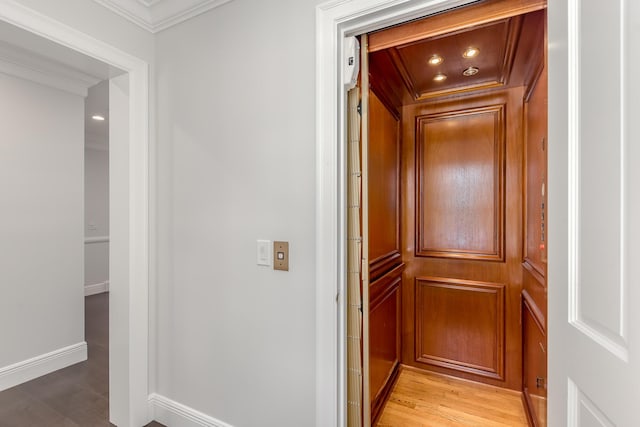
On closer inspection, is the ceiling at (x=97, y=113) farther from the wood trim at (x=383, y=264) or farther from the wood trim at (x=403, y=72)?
the wood trim at (x=383, y=264)

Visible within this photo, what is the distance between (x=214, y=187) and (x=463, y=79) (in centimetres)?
200

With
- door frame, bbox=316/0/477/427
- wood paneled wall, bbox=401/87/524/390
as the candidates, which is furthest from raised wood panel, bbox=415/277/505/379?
door frame, bbox=316/0/477/427

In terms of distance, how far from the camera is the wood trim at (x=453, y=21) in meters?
1.12

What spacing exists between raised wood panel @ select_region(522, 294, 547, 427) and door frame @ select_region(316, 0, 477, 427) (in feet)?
3.37

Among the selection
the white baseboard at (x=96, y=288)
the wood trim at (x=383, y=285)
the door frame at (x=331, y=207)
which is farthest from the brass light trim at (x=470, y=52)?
the white baseboard at (x=96, y=288)

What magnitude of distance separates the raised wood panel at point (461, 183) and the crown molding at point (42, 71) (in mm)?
2979

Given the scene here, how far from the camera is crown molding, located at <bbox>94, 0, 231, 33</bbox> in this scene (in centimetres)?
166

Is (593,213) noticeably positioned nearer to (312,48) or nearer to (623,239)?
(623,239)

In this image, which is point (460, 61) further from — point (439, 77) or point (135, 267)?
point (135, 267)

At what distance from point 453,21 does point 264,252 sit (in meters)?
1.29

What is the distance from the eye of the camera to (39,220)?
2.52 meters

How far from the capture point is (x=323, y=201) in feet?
4.31

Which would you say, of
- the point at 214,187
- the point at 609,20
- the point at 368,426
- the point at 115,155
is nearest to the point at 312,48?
the point at 214,187

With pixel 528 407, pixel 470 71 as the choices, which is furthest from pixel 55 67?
pixel 528 407
